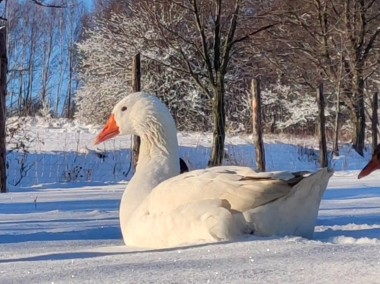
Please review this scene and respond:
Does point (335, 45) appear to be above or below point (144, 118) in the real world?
above

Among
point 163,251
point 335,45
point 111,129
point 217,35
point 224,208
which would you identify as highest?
point 335,45

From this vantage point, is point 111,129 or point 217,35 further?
point 217,35

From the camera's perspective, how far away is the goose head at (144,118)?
5.05 metres

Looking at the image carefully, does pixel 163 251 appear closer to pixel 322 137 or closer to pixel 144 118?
pixel 144 118

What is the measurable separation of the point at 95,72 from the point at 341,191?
24.1m

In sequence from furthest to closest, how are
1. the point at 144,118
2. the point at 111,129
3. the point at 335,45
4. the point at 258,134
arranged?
the point at 335,45 < the point at 258,134 < the point at 111,129 < the point at 144,118

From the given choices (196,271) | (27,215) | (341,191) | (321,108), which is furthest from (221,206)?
(321,108)

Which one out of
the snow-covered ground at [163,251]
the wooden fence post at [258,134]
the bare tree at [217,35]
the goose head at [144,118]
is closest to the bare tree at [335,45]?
the bare tree at [217,35]

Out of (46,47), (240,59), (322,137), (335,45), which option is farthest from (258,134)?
(46,47)

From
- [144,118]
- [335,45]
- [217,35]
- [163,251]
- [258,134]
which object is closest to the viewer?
[163,251]

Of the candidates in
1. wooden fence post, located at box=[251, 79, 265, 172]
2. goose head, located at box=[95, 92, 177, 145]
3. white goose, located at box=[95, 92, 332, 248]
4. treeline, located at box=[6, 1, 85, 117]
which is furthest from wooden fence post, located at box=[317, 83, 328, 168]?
treeline, located at box=[6, 1, 85, 117]

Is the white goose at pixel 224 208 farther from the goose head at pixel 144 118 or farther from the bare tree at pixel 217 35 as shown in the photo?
the bare tree at pixel 217 35

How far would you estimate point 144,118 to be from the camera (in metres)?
5.13

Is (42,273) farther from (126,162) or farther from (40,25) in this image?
(40,25)
